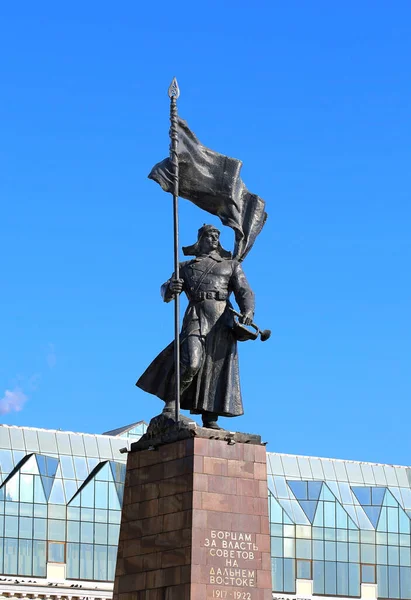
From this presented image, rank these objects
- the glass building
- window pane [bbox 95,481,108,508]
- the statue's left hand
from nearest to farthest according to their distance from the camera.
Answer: the statue's left hand, the glass building, window pane [bbox 95,481,108,508]

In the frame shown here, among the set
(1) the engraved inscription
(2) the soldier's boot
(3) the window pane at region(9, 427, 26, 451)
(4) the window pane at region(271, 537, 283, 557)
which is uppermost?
(3) the window pane at region(9, 427, 26, 451)

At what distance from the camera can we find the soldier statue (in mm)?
34781

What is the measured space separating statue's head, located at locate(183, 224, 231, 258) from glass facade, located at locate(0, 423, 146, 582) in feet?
169

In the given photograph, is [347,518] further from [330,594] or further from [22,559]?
[22,559]

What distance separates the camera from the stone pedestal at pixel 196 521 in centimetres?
3231

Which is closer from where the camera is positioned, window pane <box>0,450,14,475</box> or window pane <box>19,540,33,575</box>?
window pane <box>19,540,33,575</box>

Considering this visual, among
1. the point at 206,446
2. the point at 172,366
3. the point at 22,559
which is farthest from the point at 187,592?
the point at 22,559

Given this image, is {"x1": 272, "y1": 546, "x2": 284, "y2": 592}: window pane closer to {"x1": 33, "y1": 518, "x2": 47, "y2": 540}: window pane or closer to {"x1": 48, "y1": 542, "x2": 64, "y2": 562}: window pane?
{"x1": 48, "y1": 542, "x2": 64, "y2": 562}: window pane

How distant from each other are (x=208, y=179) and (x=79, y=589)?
175 ft

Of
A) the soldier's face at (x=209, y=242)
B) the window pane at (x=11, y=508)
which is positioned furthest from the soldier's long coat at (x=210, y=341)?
the window pane at (x=11, y=508)

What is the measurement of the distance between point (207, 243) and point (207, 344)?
7.03 ft

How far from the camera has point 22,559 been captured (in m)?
86.3

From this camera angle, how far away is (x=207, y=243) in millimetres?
35844

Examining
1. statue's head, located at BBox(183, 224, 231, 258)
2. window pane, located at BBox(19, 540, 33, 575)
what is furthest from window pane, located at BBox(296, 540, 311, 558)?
statue's head, located at BBox(183, 224, 231, 258)
